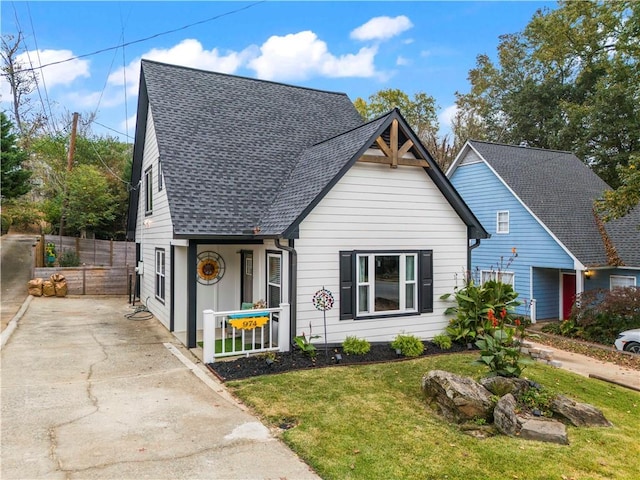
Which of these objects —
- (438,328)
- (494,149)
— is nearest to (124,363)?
(438,328)

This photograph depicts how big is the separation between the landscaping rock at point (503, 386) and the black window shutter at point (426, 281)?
3.78 m

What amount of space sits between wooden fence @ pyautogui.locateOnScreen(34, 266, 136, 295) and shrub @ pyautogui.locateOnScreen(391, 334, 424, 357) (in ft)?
37.3

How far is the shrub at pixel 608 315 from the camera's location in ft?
42.2

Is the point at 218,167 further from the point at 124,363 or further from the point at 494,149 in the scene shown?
the point at 494,149

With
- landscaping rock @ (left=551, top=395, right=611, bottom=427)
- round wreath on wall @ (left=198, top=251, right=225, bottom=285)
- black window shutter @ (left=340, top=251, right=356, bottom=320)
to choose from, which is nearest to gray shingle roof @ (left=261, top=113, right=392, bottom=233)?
black window shutter @ (left=340, top=251, right=356, bottom=320)

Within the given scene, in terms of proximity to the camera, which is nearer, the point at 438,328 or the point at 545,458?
the point at 545,458

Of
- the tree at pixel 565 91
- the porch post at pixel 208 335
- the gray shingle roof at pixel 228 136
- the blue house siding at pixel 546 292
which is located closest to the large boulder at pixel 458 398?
the porch post at pixel 208 335

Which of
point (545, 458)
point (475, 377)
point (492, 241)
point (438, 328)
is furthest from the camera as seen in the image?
point (492, 241)

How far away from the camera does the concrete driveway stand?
165 inches

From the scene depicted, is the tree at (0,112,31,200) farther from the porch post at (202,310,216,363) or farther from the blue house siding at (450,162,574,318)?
the blue house siding at (450,162,574,318)

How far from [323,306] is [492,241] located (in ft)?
40.1

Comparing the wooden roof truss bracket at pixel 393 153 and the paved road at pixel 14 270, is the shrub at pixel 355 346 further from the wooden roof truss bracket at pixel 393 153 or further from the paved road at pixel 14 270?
the paved road at pixel 14 270

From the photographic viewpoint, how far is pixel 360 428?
5.21m

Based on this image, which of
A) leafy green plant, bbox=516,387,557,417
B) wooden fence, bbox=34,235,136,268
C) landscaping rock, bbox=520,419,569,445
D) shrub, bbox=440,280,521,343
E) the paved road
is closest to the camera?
landscaping rock, bbox=520,419,569,445
